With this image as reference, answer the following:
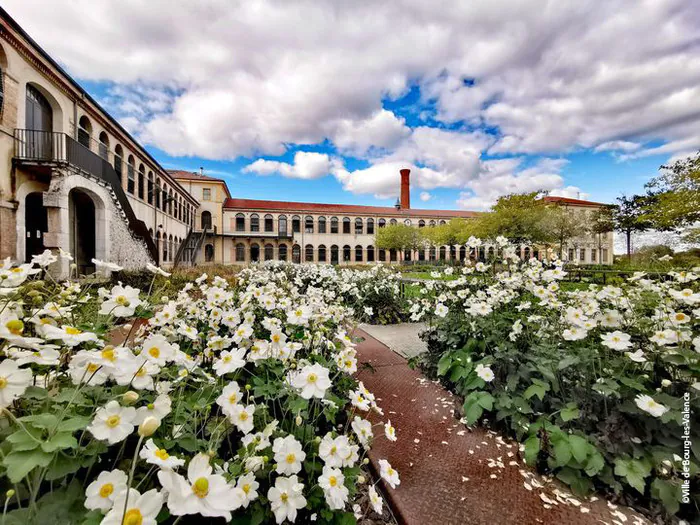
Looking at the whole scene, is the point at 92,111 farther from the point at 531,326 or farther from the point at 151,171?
the point at 531,326

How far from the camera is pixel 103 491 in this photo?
743 millimetres

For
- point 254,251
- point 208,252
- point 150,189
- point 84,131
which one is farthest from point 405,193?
point 84,131

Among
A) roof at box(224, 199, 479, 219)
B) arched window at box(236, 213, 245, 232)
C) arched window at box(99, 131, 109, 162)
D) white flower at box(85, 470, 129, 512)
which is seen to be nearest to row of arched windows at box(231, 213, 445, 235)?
arched window at box(236, 213, 245, 232)

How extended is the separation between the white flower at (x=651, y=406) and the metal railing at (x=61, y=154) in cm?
1364

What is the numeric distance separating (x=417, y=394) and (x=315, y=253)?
36144 millimetres

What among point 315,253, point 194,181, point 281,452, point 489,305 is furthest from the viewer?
point 315,253

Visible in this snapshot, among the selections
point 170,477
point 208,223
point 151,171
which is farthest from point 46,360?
point 208,223

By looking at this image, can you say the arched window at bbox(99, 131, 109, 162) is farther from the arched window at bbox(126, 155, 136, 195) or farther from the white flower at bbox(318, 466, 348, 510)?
the white flower at bbox(318, 466, 348, 510)

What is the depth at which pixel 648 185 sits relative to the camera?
26.2 m

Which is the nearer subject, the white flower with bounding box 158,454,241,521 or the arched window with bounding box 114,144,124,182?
the white flower with bounding box 158,454,241,521

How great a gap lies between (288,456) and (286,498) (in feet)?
0.41

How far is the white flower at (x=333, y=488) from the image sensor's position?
1062 mm

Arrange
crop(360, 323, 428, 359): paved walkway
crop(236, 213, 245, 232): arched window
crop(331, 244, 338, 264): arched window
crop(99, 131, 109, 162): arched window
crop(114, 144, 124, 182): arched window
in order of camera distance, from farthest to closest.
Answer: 1. crop(331, 244, 338, 264): arched window
2. crop(236, 213, 245, 232): arched window
3. crop(114, 144, 124, 182): arched window
4. crop(99, 131, 109, 162): arched window
5. crop(360, 323, 428, 359): paved walkway

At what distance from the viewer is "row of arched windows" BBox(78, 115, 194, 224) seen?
1254 cm
